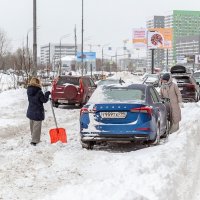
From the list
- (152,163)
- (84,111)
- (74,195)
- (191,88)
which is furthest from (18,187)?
(191,88)

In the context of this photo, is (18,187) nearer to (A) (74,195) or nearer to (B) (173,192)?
(A) (74,195)

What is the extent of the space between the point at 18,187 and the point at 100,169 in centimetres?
166

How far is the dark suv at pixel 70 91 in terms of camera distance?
76.5 feet

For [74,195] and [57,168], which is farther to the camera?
[57,168]

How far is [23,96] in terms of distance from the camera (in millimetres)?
27094

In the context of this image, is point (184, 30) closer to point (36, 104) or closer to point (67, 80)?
point (67, 80)

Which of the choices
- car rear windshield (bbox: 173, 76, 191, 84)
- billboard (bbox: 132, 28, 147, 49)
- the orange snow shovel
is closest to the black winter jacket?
the orange snow shovel

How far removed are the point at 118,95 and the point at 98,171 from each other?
9.86 ft

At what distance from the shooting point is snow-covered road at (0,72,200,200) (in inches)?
267

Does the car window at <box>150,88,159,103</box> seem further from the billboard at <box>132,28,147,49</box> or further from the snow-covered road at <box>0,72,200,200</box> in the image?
the billboard at <box>132,28,147,49</box>

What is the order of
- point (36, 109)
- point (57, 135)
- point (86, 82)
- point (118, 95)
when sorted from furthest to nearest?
1. point (86, 82)
2. point (57, 135)
3. point (36, 109)
4. point (118, 95)

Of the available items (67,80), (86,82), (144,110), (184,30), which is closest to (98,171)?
(144,110)

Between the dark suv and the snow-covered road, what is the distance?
9.92 metres

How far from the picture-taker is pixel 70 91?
76.7 ft
